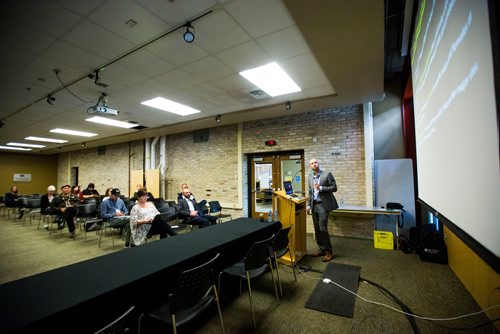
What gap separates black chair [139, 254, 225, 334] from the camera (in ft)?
5.24

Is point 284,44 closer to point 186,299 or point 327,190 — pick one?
point 327,190

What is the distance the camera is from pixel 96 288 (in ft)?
5.10

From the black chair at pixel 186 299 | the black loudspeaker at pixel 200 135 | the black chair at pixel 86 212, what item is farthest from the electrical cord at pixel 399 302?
the black loudspeaker at pixel 200 135

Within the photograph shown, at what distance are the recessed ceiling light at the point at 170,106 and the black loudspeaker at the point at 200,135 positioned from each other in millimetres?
1684

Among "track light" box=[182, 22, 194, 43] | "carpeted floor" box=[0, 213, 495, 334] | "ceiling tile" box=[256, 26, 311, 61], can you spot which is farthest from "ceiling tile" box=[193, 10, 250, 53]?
"carpeted floor" box=[0, 213, 495, 334]

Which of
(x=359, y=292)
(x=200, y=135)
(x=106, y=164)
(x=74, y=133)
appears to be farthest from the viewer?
(x=106, y=164)

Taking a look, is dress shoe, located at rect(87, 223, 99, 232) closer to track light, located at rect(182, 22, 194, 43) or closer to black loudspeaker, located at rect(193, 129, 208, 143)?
black loudspeaker, located at rect(193, 129, 208, 143)

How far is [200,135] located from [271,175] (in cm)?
290

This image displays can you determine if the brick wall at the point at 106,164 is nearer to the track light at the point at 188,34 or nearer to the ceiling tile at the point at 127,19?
the ceiling tile at the point at 127,19

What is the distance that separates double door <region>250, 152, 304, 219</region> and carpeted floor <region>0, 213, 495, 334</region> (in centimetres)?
203

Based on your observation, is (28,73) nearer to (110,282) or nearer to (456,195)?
(110,282)

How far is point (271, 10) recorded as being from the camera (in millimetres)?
2359

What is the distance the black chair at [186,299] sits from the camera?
5.24 ft

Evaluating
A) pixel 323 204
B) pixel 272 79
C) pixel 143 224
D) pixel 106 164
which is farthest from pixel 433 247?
pixel 106 164
